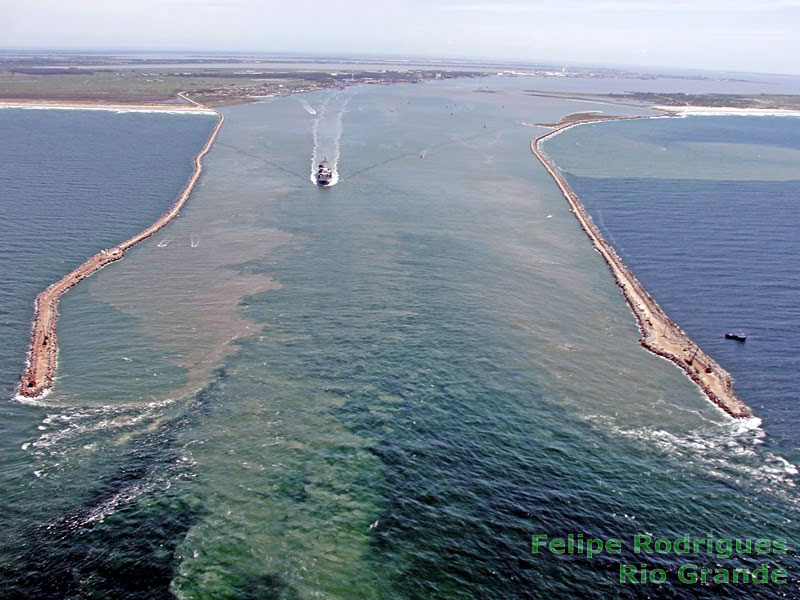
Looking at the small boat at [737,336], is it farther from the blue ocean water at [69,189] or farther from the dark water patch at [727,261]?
the blue ocean water at [69,189]

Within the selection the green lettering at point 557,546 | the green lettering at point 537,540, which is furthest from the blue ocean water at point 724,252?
the green lettering at point 537,540

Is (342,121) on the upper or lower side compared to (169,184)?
upper

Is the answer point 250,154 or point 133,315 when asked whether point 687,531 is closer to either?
point 133,315

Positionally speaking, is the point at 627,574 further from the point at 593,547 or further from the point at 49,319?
the point at 49,319

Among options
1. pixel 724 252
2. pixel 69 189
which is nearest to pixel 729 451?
pixel 724 252

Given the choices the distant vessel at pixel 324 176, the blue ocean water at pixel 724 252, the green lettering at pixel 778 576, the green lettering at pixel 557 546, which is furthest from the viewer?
the distant vessel at pixel 324 176

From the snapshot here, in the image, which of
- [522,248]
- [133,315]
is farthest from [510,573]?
[522,248]
